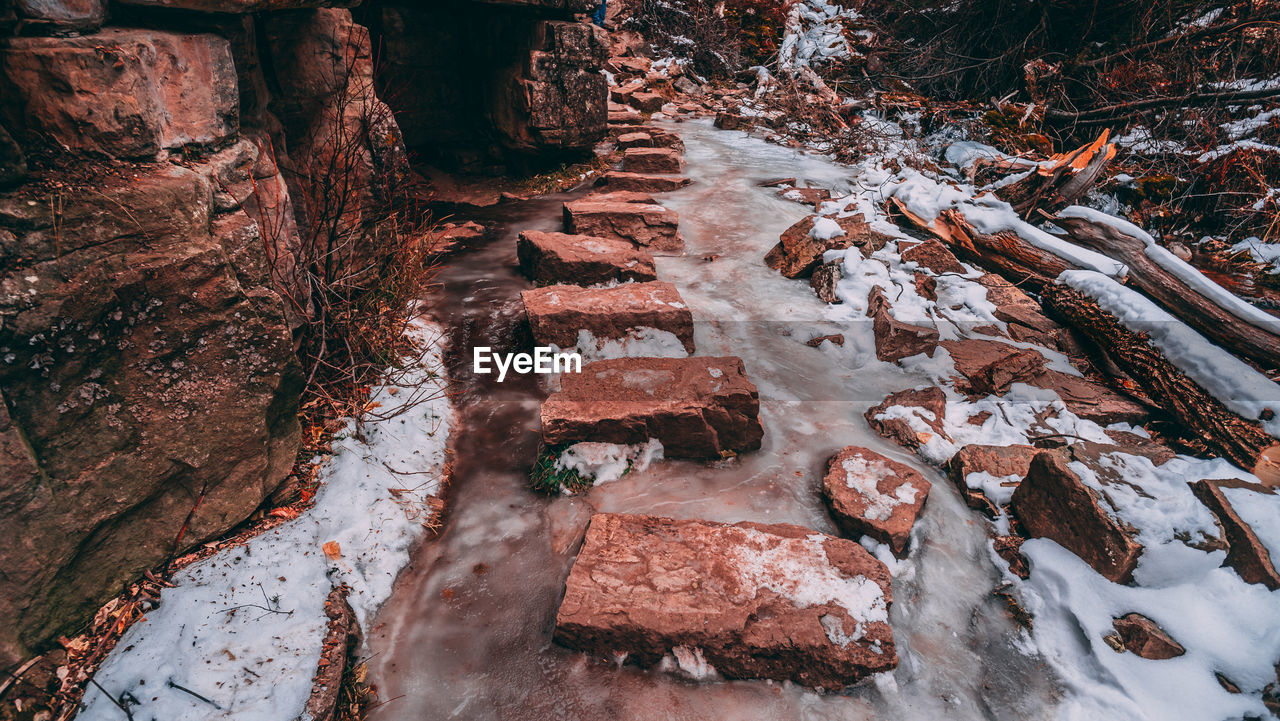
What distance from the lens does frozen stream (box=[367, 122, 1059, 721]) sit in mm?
2238

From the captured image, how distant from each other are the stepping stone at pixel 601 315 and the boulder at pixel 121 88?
1968mm

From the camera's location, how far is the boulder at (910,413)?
3555 millimetres

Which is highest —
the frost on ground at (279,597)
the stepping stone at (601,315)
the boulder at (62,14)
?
the boulder at (62,14)

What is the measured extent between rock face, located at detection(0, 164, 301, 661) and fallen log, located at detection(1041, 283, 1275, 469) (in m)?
4.78

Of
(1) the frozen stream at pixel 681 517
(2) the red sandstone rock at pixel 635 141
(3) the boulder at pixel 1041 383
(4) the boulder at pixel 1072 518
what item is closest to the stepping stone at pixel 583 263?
(1) the frozen stream at pixel 681 517

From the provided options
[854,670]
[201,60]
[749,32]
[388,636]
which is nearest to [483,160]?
[201,60]

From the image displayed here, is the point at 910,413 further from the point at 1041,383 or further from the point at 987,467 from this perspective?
the point at 1041,383

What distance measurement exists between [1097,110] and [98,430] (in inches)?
372

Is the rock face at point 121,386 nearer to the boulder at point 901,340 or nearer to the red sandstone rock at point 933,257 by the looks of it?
the boulder at point 901,340

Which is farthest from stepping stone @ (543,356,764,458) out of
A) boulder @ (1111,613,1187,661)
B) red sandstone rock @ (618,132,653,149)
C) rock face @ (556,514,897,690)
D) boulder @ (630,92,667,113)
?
boulder @ (630,92,667,113)

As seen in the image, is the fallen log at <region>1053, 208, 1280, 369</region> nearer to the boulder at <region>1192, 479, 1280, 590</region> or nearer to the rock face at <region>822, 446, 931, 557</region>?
the boulder at <region>1192, 479, 1280, 590</region>

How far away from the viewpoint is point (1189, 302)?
12.6 feet

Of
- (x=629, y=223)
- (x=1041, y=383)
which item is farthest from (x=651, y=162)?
(x=1041, y=383)

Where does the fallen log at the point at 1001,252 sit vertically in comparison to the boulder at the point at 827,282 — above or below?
above
